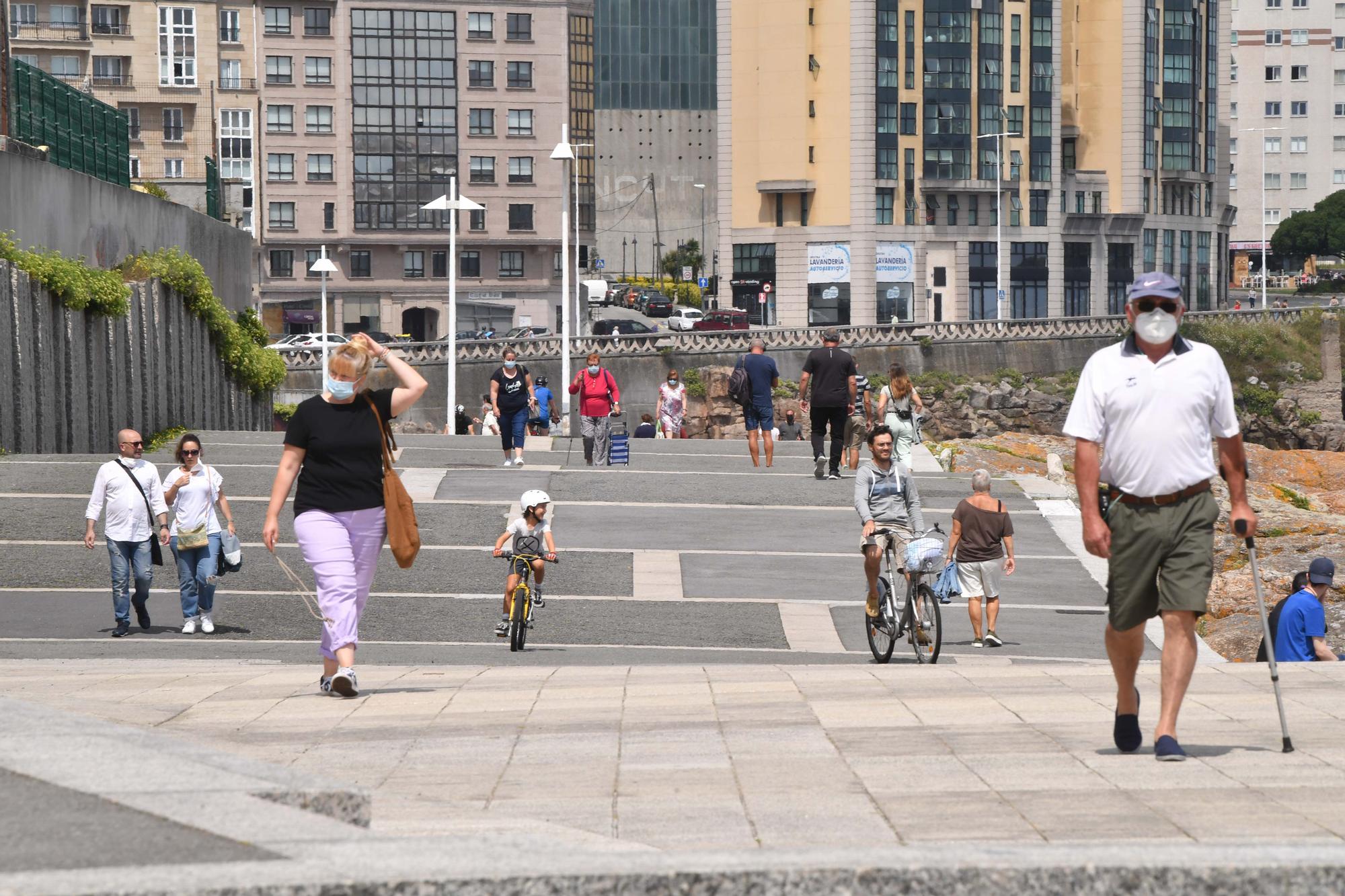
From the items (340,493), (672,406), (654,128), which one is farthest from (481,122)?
(340,493)

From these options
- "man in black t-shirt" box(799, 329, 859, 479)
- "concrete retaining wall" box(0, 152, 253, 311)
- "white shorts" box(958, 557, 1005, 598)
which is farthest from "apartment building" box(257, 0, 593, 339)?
"white shorts" box(958, 557, 1005, 598)

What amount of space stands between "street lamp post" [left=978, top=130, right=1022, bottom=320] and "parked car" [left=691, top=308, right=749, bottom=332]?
15.8 meters

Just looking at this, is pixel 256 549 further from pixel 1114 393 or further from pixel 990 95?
pixel 990 95

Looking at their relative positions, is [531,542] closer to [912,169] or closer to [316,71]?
[912,169]

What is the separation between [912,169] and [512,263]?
23324mm

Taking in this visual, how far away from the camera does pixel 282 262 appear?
10244 centimetres

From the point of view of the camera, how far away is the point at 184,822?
4.86m

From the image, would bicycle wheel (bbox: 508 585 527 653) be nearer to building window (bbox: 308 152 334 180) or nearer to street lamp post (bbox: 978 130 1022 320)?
street lamp post (bbox: 978 130 1022 320)

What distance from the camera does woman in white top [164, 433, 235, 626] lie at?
50.7ft

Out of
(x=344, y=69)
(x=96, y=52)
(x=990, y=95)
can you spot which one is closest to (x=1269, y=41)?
(x=990, y=95)

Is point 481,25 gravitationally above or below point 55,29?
above

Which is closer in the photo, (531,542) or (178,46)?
(531,542)

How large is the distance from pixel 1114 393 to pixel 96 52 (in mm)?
100396

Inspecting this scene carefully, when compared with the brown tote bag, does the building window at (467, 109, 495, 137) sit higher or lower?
higher
